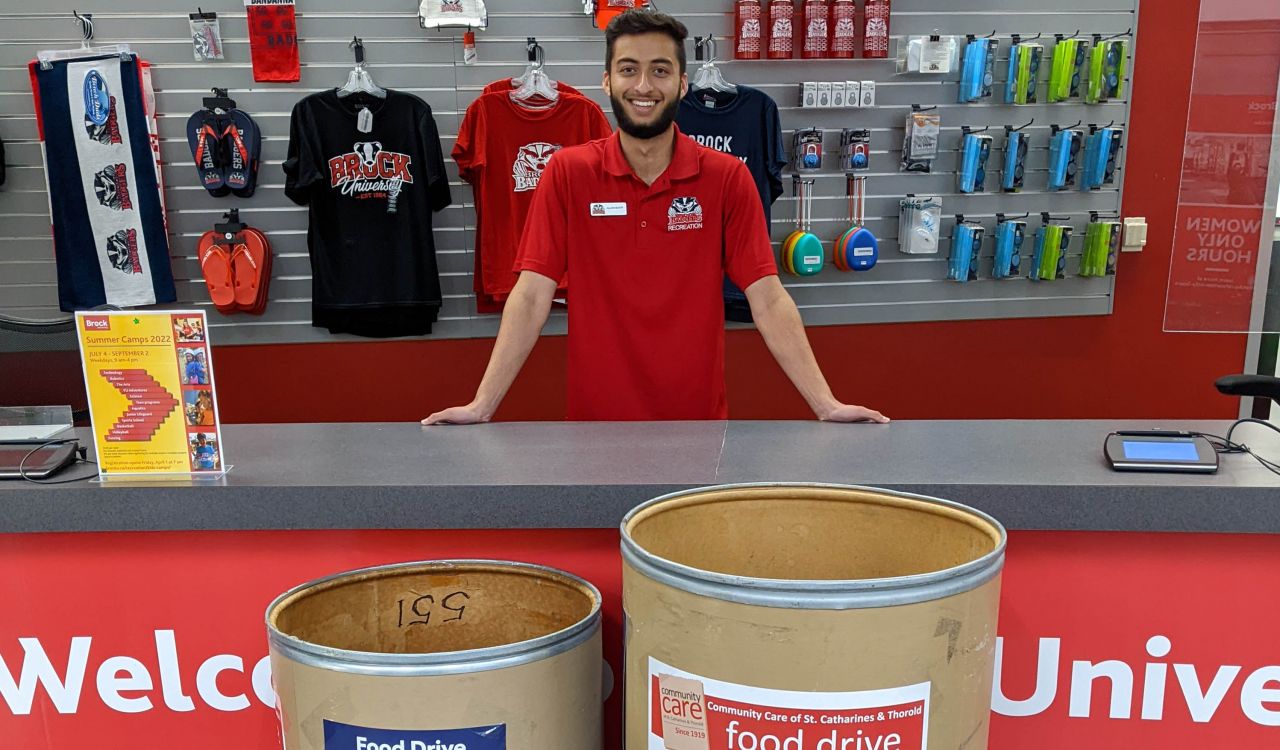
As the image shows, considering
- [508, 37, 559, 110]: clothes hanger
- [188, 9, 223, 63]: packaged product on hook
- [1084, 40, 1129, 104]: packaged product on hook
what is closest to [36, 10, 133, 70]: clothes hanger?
[188, 9, 223, 63]: packaged product on hook

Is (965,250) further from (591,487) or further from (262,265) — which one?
(591,487)

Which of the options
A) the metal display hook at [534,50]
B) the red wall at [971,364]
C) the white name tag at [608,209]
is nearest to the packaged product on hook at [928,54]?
the red wall at [971,364]

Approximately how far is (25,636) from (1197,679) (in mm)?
1750

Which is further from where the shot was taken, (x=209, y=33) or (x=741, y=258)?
(x=209, y=33)

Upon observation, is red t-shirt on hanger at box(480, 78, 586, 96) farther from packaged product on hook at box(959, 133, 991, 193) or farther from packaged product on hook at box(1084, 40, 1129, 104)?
packaged product on hook at box(1084, 40, 1129, 104)

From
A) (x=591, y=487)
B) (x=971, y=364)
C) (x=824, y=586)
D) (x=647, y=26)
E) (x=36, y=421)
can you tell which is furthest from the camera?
(x=971, y=364)

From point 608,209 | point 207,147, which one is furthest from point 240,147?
point 608,209

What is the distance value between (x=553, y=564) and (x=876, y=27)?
318 centimetres

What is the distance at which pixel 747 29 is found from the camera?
383 cm

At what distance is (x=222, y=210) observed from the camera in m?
3.92

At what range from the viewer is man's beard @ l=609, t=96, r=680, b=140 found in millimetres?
2268

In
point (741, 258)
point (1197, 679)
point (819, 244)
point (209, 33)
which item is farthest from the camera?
point (819, 244)

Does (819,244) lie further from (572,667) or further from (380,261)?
(572,667)

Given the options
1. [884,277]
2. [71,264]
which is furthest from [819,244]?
[71,264]
